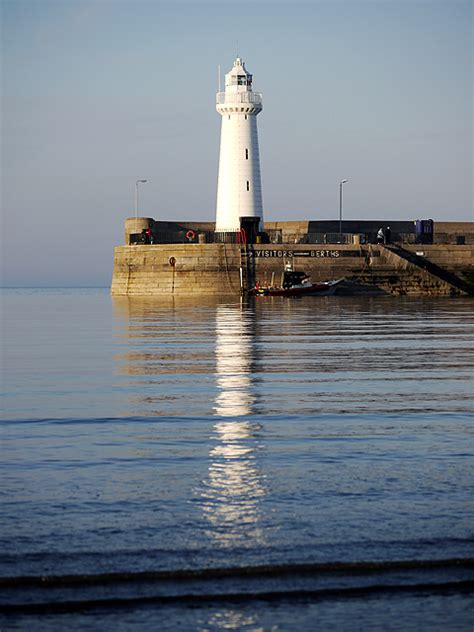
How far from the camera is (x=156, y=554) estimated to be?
20.9ft

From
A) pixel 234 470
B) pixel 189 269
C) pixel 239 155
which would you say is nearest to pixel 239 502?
pixel 234 470

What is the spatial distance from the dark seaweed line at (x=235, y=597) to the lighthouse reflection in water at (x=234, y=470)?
3.01 ft

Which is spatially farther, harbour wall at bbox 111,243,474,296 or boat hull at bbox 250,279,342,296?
harbour wall at bbox 111,243,474,296

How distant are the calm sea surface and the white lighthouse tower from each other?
2320 inches

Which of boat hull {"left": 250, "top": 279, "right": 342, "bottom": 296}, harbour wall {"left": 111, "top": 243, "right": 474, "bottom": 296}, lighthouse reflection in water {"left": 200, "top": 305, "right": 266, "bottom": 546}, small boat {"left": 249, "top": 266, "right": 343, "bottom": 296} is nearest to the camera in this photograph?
lighthouse reflection in water {"left": 200, "top": 305, "right": 266, "bottom": 546}

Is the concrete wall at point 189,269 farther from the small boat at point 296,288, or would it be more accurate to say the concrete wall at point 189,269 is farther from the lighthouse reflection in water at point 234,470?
the lighthouse reflection in water at point 234,470

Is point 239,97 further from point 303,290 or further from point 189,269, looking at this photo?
point 303,290

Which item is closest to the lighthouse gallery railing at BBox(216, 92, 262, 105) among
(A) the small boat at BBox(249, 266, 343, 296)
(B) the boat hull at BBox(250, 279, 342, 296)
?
(A) the small boat at BBox(249, 266, 343, 296)

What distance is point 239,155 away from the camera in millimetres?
75375

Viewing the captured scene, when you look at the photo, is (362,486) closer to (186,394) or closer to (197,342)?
(186,394)

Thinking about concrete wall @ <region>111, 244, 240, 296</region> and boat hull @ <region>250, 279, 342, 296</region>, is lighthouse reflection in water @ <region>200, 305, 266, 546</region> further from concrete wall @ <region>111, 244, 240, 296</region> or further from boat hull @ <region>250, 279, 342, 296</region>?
concrete wall @ <region>111, 244, 240, 296</region>

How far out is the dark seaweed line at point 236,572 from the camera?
5.93m

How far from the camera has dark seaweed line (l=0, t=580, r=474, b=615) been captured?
18.1ft

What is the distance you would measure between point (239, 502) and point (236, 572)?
171cm
